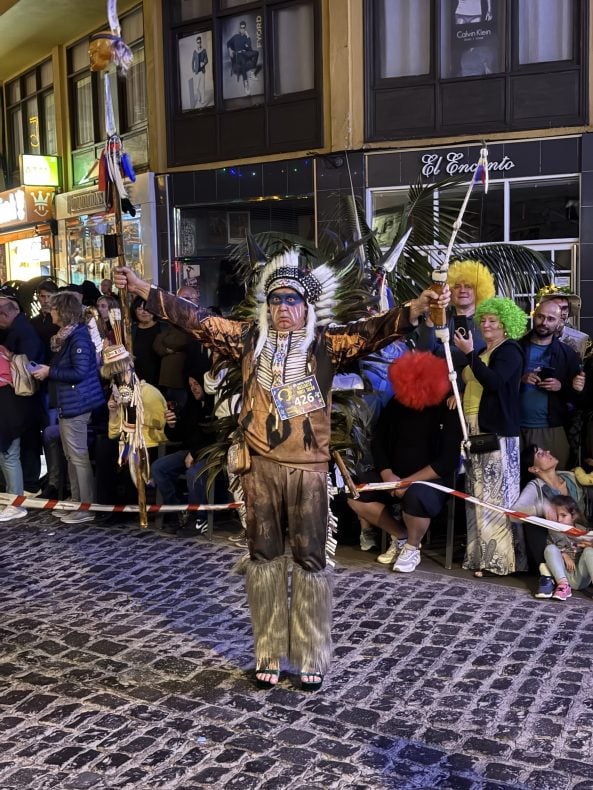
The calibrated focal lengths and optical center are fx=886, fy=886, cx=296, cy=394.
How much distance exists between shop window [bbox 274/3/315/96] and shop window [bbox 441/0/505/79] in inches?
83.0

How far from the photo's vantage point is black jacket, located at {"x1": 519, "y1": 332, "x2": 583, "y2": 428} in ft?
21.3

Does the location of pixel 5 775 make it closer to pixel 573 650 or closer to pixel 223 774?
pixel 223 774

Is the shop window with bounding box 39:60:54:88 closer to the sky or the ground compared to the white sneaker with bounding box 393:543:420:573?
closer to the sky

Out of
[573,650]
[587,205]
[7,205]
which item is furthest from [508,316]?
[7,205]

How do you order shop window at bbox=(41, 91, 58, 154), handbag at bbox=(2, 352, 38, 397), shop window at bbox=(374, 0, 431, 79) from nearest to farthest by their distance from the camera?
handbag at bbox=(2, 352, 38, 397) < shop window at bbox=(374, 0, 431, 79) < shop window at bbox=(41, 91, 58, 154)

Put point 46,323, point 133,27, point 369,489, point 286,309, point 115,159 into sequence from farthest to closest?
1. point 133,27
2. point 46,323
3. point 369,489
4. point 115,159
5. point 286,309

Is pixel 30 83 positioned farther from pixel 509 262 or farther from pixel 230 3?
pixel 509 262

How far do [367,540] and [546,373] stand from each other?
6.10ft

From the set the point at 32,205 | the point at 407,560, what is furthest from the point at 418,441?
the point at 32,205

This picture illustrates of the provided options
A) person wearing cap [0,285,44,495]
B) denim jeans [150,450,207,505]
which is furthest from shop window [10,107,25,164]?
denim jeans [150,450,207,505]

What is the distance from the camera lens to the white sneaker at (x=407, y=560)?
20.5 feet

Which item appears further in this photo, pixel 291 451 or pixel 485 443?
pixel 485 443

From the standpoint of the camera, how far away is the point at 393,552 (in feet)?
21.3

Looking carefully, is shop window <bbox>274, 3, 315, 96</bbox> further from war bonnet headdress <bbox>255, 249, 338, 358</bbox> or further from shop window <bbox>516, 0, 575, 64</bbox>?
war bonnet headdress <bbox>255, 249, 338, 358</bbox>
